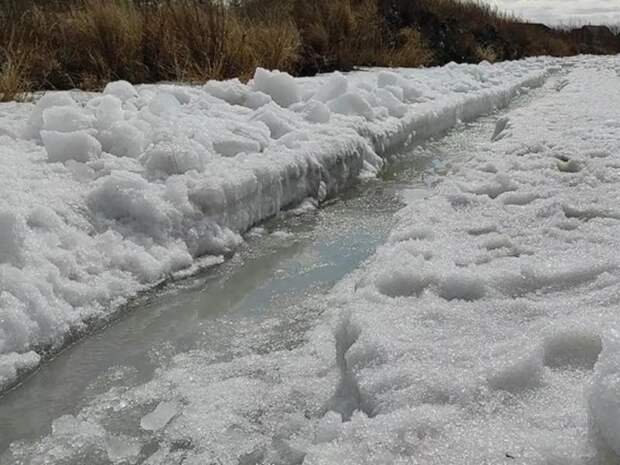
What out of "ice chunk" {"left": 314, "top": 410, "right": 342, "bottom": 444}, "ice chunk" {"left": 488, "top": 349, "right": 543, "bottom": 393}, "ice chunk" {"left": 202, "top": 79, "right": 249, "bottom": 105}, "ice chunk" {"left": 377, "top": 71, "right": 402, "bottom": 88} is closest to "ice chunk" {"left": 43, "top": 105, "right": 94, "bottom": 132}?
"ice chunk" {"left": 202, "top": 79, "right": 249, "bottom": 105}

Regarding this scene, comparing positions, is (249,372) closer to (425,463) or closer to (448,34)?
(425,463)

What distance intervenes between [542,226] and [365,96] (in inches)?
129

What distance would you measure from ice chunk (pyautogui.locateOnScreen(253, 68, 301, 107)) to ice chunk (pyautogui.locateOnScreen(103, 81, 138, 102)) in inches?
45.0

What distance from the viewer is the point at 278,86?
490cm

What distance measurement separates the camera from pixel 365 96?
17.5 ft

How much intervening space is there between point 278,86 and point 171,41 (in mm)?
1693

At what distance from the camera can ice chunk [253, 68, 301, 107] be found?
4.87 metres

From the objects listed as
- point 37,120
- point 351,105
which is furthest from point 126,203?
point 351,105

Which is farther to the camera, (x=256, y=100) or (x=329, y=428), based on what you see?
(x=256, y=100)

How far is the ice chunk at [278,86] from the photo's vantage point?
4867mm

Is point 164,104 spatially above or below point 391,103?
above

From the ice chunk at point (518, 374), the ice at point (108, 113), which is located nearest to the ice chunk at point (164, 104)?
the ice at point (108, 113)

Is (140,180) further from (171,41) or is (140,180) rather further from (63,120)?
(171,41)

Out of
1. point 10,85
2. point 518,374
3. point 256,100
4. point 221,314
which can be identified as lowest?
point 221,314
